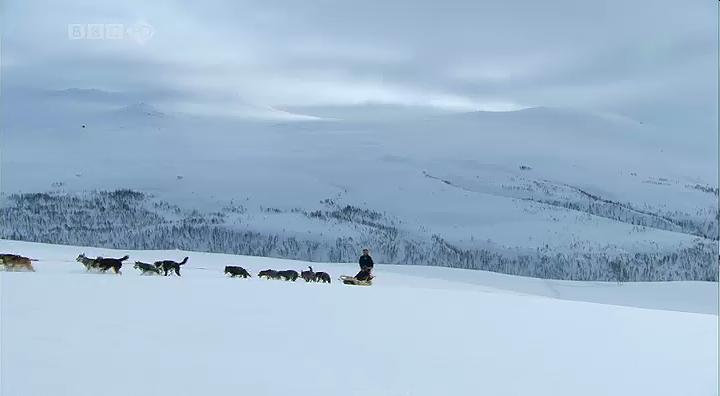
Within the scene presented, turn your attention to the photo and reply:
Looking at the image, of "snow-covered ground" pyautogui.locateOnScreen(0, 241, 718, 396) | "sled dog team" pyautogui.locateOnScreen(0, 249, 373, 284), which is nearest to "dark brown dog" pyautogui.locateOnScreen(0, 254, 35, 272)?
"sled dog team" pyautogui.locateOnScreen(0, 249, 373, 284)

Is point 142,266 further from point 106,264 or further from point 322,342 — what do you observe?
point 322,342

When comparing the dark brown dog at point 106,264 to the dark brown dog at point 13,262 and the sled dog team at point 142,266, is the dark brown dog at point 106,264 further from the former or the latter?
the dark brown dog at point 13,262

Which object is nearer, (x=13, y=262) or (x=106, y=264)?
(x=13, y=262)

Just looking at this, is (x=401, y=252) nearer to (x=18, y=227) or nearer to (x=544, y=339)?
(x=18, y=227)

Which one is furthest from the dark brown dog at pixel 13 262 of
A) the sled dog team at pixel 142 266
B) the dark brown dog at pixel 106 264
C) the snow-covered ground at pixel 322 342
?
the snow-covered ground at pixel 322 342

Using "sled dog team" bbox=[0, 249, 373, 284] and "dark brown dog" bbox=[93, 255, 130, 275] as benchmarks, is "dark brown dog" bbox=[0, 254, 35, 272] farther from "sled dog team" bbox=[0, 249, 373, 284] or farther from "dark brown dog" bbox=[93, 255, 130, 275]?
"dark brown dog" bbox=[93, 255, 130, 275]

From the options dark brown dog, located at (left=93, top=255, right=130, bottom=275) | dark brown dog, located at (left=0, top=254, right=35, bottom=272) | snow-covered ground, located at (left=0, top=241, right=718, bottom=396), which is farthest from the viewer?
dark brown dog, located at (left=93, top=255, right=130, bottom=275)

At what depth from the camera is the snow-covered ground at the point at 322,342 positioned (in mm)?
4035

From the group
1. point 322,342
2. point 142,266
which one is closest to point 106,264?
point 142,266

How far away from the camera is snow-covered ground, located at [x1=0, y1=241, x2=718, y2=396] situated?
4035mm

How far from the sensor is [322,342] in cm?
521

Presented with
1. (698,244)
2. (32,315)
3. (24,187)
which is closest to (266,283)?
(32,315)

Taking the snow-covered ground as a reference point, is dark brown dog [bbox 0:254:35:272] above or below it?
above

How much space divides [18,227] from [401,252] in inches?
591
